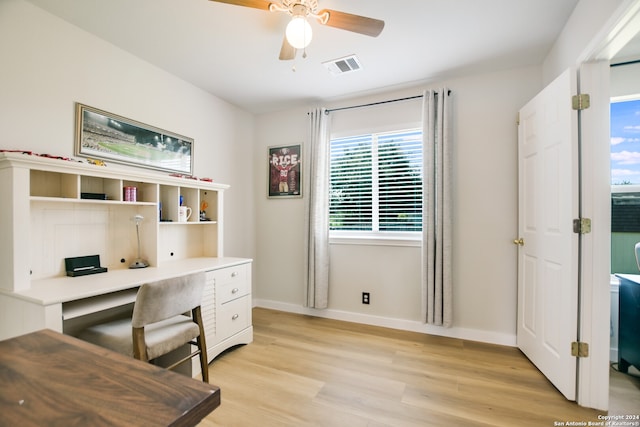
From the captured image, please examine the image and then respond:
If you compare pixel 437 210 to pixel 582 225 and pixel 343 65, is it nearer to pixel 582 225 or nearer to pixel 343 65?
pixel 582 225

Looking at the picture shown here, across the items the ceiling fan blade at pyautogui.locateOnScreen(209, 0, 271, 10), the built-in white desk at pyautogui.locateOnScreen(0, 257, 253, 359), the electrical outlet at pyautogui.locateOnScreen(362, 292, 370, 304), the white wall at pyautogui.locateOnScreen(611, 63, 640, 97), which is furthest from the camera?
the electrical outlet at pyautogui.locateOnScreen(362, 292, 370, 304)

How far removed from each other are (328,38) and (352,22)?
599 millimetres

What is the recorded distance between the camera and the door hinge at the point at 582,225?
1.71m

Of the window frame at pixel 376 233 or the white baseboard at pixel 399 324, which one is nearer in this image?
the white baseboard at pixel 399 324

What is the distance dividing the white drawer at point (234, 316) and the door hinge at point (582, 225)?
2606mm

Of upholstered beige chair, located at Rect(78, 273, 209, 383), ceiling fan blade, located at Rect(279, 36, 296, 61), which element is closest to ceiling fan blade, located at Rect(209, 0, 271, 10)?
ceiling fan blade, located at Rect(279, 36, 296, 61)

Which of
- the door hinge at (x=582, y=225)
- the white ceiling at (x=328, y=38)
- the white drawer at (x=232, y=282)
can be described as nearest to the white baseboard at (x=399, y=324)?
the white drawer at (x=232, y=282)

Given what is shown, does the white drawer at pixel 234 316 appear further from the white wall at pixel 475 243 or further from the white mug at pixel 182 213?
the white wall at pixel 475 243

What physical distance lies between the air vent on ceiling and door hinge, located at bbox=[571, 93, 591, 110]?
162 cm

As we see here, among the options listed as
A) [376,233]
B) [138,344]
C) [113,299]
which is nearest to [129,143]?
[113,299]

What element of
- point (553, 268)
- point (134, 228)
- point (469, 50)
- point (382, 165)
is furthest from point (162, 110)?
point (553, 268)

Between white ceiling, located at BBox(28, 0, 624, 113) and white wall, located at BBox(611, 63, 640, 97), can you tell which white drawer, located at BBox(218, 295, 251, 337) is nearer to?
white ceiling, located at BBox(28, 0, 624, 113)

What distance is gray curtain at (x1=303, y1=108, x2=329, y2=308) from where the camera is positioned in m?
3.23

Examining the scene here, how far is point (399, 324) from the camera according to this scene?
2982 mm
